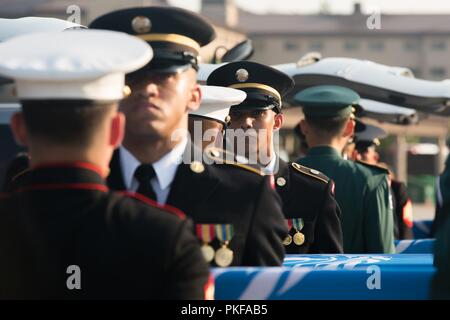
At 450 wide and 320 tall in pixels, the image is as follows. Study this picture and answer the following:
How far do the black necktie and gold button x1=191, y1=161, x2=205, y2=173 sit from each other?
0.21 meters

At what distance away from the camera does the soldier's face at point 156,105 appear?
3.24m

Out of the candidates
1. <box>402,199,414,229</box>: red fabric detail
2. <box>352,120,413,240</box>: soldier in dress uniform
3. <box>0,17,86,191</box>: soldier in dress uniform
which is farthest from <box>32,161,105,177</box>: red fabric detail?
<box>402,199,414,229</box>: red fabric detail

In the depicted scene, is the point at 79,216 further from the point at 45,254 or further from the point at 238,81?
the point at 238,81

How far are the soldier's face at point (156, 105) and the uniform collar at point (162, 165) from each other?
10cm

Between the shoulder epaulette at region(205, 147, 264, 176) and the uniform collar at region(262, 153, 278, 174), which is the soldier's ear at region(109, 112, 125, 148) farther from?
the uniform collar at region(262, 153, 278, 174)

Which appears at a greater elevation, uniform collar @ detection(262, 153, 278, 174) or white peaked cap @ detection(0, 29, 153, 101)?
white peaked cap @ detection(0, 29, 153, 101)

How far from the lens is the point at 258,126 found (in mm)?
5629

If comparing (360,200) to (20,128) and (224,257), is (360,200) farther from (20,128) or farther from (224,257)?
(20,128)

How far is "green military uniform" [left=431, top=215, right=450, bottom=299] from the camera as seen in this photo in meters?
3.25

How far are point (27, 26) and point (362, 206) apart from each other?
8.08ft

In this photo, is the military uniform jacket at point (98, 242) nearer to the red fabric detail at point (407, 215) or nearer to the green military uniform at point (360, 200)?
the green military uniform at point (360, 200)

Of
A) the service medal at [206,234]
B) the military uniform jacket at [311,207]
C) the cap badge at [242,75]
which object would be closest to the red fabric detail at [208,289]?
the service medal at [206,234]

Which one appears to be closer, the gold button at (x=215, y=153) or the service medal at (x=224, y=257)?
the service medal at (x=224, y=257)
